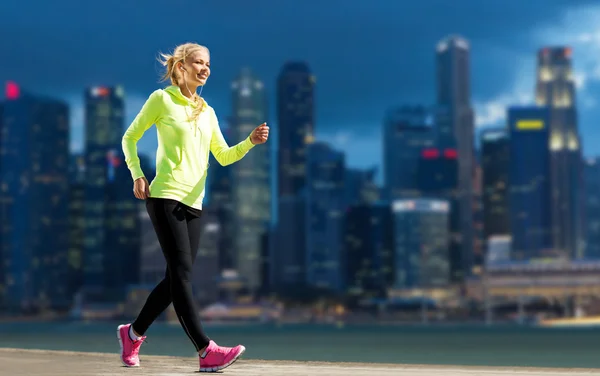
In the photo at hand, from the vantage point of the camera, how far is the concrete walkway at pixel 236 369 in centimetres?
802

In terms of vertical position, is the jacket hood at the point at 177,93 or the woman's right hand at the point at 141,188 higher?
the jacket hood at the point at 177,93

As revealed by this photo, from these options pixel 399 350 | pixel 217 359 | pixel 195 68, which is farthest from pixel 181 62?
pixel 399 350

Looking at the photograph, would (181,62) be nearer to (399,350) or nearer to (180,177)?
(180,177)

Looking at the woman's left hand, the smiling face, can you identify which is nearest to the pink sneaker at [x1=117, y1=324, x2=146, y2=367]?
the woman's left hand

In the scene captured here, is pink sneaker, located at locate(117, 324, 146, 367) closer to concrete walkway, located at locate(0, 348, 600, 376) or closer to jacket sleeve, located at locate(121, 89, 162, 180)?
concrete walkway, located at locate(0, 348, 600, 376)

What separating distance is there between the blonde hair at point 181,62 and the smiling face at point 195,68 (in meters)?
0.03

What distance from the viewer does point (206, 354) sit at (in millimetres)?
8328

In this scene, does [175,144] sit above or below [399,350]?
above

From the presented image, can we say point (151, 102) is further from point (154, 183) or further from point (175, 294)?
point (175, 294)

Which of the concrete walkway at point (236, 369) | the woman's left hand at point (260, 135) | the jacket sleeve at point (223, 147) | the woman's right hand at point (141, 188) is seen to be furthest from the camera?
the jacket sleeve at point (223, 147)

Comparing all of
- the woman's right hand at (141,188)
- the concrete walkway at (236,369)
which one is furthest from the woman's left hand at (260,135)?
the concrete walkway at (236,369)

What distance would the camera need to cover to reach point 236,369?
339 inches

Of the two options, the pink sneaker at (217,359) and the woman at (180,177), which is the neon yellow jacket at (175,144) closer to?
the woman at (180,177)

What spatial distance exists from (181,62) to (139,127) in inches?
26.9
